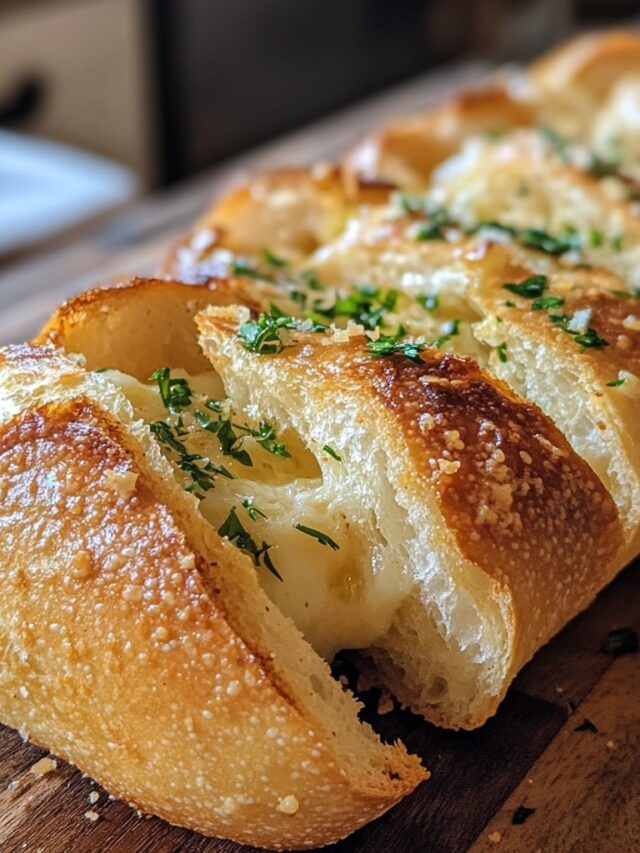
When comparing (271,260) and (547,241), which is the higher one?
(271,260)

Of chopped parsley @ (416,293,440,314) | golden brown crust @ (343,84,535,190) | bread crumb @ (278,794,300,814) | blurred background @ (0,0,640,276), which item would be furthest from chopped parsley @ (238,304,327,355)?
blurred background @ (0,0,640,276)

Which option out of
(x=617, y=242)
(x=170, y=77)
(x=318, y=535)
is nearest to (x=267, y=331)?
(x=318, y=535)

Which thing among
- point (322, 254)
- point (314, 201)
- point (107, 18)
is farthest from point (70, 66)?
point (322, 254)

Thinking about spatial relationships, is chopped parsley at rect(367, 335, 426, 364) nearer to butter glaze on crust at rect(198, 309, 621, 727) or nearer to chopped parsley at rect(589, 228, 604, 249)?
butter glaze on crust at rect(198, 309, 621, 727)

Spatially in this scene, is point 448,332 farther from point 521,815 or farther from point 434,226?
point 521,815

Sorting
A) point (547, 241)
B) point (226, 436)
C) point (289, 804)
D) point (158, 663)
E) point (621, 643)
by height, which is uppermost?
point (226, 436)

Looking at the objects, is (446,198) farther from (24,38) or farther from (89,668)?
(24,38)

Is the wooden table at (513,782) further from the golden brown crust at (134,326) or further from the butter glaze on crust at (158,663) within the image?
the golden brown crust at (134,326)

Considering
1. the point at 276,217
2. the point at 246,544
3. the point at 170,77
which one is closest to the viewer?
the point at 246,544
